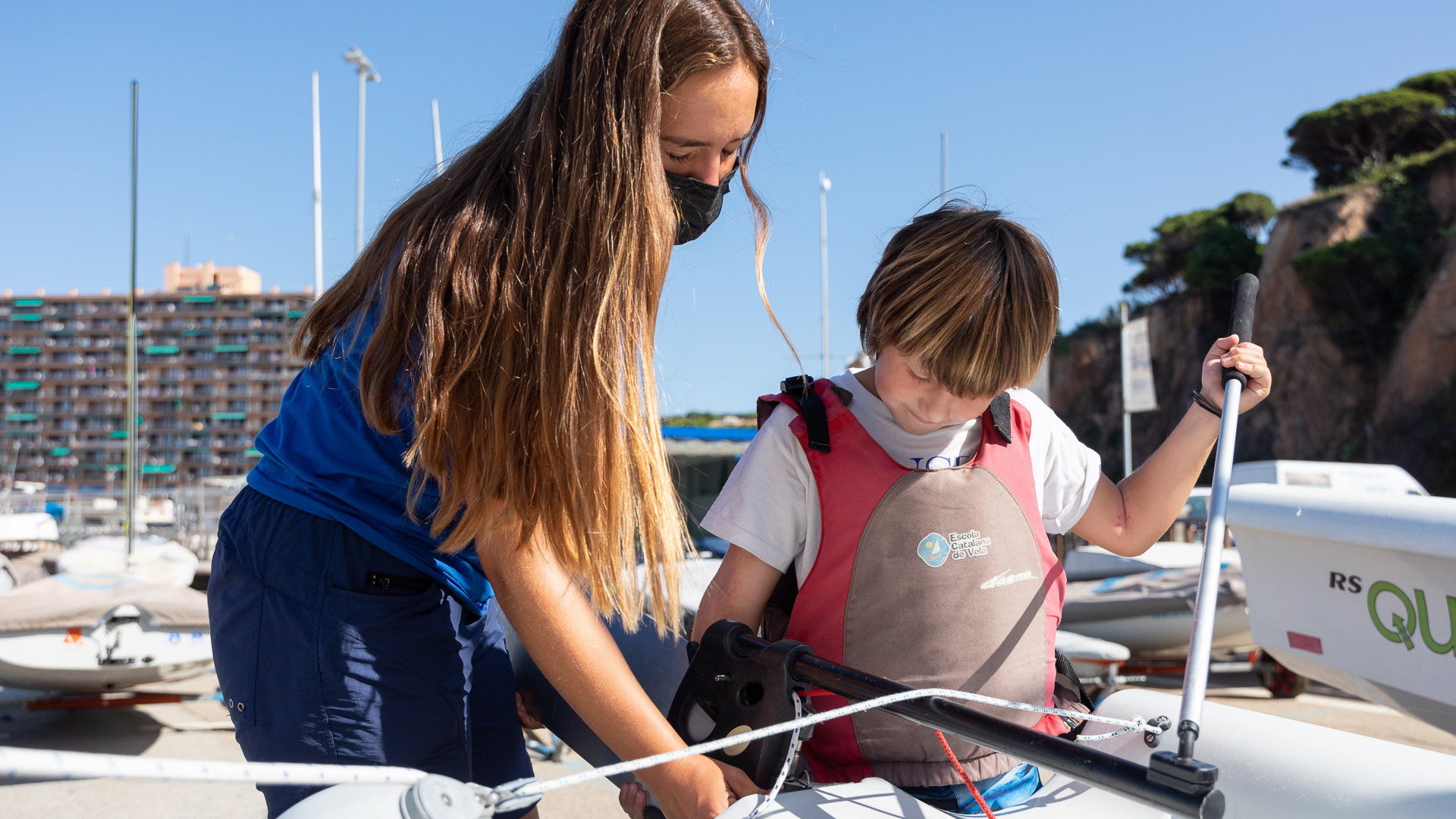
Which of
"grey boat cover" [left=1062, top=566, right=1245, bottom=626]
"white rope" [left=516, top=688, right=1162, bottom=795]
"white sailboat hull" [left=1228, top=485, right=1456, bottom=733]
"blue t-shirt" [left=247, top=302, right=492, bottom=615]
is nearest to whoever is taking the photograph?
"white rope" [left=516, top=688, right=1162, bottom=795]

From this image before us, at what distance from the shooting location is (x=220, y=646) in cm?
127

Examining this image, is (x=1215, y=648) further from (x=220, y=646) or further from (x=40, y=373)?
(x=40, y=373)

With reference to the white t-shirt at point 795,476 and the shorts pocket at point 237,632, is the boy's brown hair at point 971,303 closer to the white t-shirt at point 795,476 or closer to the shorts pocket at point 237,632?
the white t-shirt at point 795,476

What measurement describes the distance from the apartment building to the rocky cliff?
346ft

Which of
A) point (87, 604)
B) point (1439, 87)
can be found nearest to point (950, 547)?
point (87, 604)

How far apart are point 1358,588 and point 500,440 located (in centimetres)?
267

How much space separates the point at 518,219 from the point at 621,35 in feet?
0.89

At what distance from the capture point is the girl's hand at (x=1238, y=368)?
1636 mm

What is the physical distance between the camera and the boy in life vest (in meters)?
1.44

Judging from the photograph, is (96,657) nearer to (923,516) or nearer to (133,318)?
(133,318)

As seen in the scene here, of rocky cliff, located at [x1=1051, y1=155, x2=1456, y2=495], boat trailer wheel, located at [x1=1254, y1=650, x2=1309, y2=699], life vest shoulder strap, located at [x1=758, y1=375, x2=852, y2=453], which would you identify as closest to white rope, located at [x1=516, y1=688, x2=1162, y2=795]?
life vest shoulder strap, located at [x1=758, y1=375, x2=852, y2=453]

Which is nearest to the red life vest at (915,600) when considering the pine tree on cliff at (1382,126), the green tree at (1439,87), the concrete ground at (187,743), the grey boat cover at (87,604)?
the concrete ground at (187,743)

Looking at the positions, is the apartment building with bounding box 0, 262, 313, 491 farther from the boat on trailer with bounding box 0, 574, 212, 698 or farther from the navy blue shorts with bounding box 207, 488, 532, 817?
the navy blue shorts with bounding box 207, 488, 532, 817

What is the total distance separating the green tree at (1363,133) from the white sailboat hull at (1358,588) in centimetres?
2726
